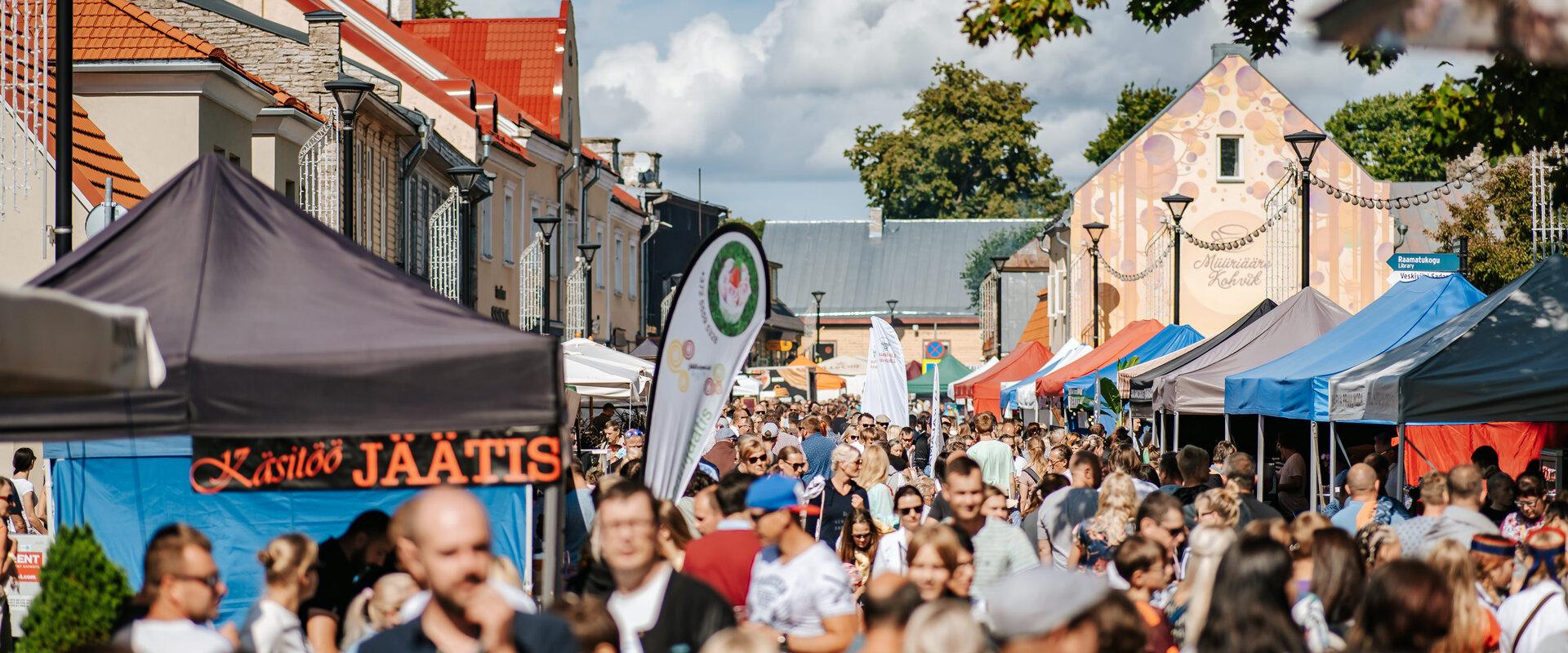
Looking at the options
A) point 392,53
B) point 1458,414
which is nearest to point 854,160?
point 392,53

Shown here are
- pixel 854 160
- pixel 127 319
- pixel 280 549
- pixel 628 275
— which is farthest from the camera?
pixel 854 160

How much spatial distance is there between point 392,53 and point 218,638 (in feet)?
108

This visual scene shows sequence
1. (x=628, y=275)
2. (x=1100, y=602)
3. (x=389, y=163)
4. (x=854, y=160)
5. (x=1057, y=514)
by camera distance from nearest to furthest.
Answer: (x=1100, y=602) → (x=1057, y=514) → (x=389, y=163) → (x=628, y=275) → (x=854, y=160)

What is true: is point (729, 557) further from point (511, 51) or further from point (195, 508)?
point (511, 51)

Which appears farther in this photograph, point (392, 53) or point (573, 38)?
point (573, 38)

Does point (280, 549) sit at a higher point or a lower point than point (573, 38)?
lower

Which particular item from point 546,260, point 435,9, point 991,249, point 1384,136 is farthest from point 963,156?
point 546,260

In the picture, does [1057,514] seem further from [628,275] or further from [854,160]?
[854,160]

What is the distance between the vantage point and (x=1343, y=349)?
15.6m

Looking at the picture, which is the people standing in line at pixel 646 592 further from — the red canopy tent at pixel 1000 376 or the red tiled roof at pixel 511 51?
the red tiled roof at pixel 511 51

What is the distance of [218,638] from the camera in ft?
17.9

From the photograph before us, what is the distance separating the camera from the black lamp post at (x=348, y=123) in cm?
1686

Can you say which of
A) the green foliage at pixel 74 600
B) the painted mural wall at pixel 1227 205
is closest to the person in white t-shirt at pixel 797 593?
the green foliage at pixel 74 600

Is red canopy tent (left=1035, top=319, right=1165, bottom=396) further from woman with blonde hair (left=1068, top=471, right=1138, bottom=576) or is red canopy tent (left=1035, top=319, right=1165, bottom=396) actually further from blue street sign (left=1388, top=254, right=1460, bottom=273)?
woman with blonde hair (left=1068, top=471, right=1138, bottom=576)
